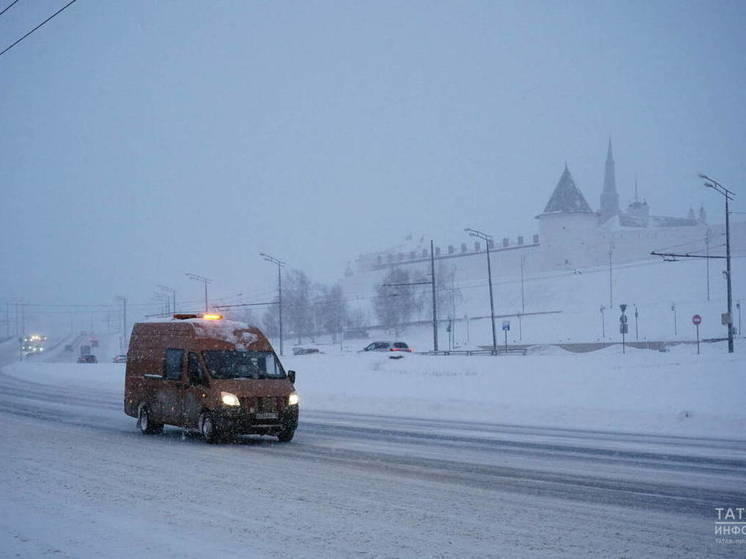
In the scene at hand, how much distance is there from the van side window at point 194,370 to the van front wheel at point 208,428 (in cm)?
76

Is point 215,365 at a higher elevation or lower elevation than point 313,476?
higher

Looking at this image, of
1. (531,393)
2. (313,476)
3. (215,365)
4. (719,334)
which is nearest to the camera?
(313,476)

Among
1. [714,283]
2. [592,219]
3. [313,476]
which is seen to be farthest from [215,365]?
[592,219]

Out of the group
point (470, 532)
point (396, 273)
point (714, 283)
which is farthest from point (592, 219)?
point (470, 532)

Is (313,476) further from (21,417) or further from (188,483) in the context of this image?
(21,417)

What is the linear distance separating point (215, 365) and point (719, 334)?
241 ft

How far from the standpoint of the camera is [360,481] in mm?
11406

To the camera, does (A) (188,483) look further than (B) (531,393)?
No

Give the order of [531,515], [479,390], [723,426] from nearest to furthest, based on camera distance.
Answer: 1. [531,515]
2. [723,426]
3. [479,390]

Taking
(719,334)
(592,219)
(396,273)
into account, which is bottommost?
(719,334)

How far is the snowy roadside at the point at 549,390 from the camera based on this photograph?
21077 mm

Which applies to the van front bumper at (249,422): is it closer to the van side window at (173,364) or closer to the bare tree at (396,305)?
the van side window at (173,364)

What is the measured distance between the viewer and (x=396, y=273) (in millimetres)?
123938

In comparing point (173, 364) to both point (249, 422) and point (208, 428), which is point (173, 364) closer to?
point (208, 428)
